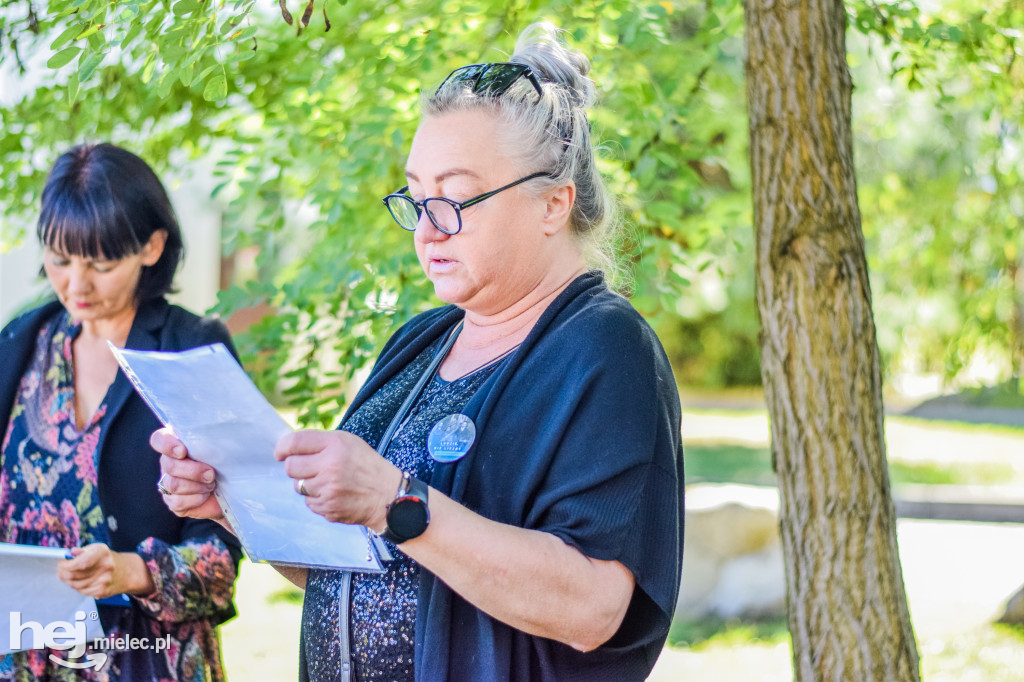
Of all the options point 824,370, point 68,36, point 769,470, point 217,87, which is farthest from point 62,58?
point 769,470

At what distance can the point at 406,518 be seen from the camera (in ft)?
4.40

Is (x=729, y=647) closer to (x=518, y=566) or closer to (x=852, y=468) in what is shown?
(x=852, y=468)

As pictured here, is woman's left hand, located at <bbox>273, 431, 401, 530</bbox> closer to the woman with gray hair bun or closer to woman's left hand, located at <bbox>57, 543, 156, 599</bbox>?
the woman with gray hair bun

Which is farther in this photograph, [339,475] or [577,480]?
[577,480]

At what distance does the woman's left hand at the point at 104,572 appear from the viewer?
81.2 inches

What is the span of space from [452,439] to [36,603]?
1.14 m

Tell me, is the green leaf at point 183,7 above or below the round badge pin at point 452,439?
above

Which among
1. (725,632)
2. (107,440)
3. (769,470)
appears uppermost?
(107,440)

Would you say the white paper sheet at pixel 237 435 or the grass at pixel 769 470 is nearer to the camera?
the white paper sheet at pixel 237 435

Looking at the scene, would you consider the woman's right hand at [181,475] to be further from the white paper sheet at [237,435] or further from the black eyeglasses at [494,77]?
the black eyeglasses at [494,77]

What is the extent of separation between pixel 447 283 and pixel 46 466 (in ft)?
4.17
